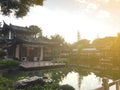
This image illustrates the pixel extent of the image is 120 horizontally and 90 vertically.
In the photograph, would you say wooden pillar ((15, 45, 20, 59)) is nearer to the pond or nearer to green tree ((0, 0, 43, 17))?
the pond

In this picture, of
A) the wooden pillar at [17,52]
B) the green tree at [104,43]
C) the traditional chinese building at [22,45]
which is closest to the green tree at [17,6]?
the traditional chinese building at [22,45]

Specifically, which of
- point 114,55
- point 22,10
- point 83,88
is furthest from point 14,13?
point 114,55

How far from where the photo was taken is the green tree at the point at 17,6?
39.6ft

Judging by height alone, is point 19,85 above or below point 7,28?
below

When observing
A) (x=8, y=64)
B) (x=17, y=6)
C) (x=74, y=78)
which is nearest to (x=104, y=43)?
(x=74, y=78)

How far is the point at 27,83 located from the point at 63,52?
3898 centimetres

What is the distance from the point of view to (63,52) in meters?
52.0

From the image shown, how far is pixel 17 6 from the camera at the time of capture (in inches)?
486

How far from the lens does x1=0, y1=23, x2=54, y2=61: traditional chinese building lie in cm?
3322

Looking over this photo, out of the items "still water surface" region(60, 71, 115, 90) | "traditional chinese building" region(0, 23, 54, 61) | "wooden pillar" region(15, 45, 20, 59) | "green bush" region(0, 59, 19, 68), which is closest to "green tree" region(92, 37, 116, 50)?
"traditional chinese building" region(0, 23, 54, 61)

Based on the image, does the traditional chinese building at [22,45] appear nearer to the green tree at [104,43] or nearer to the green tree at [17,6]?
the green tree at [104,43]

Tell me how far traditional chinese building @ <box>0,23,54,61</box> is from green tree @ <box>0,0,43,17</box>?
19.5 metres

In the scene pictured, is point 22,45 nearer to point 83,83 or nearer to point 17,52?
point 17,52

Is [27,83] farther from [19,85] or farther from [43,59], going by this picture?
[43,59]
